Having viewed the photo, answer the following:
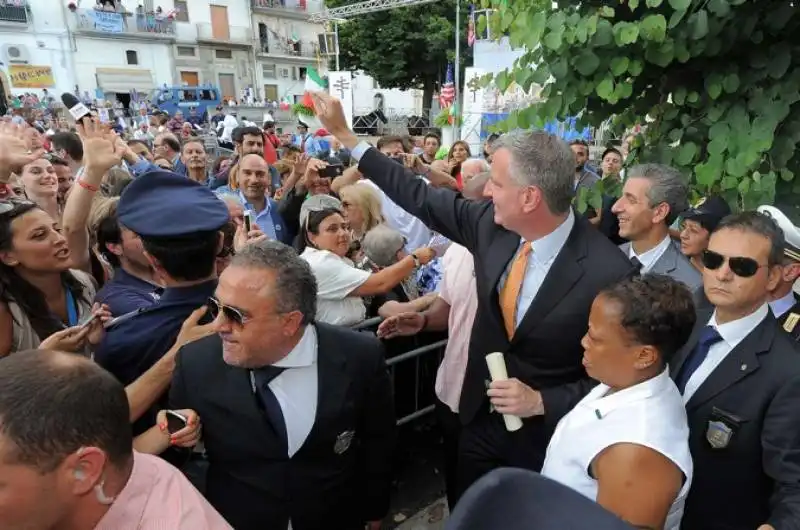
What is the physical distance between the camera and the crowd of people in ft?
4.19

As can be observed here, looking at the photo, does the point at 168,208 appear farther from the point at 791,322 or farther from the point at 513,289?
the point at 791,322

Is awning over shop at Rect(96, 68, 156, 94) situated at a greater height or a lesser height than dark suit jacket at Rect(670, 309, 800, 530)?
greater

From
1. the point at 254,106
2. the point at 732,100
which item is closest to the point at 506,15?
the point at 732,100

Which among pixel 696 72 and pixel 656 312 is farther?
pixel 696 72

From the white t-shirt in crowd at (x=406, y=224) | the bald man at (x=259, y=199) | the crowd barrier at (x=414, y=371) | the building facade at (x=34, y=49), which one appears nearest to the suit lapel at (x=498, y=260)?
the crowd barrier at (x=414, y=371)

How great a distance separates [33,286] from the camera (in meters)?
2.52

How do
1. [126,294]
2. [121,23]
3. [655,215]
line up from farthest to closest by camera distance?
[121,23], [655,215], [126,294]

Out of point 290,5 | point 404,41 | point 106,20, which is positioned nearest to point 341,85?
point 404,41

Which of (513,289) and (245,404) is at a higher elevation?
(513,289)

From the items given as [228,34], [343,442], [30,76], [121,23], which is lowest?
[343,442]

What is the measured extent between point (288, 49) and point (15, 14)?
20481 mm

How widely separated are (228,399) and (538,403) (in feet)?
3.87

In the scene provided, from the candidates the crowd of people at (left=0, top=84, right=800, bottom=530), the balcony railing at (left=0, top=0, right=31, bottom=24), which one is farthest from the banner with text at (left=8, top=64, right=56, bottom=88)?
the crowd of people at (left=0, top=84, right=800, bottom=530)

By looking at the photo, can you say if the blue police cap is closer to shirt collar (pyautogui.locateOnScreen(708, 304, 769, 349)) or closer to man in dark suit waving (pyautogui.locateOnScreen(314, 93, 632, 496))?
man in dark suit waving (pyautogui.locateOnScreen(314, 93, 632, 496))
